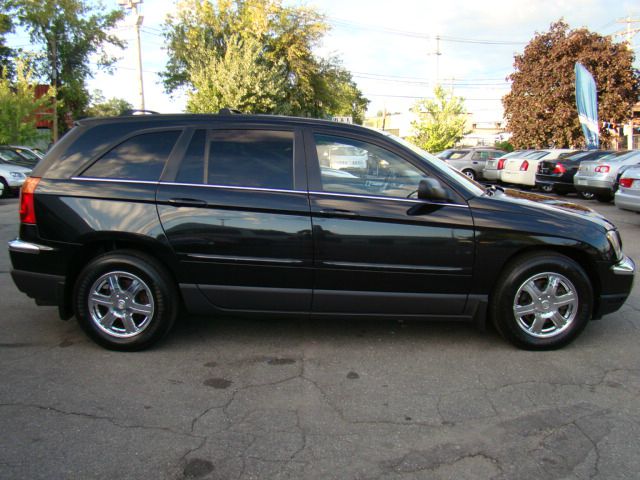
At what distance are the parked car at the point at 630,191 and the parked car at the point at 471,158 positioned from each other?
1346 centimetres

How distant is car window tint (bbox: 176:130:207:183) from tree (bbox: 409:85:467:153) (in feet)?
101

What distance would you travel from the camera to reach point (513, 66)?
98.0 feet

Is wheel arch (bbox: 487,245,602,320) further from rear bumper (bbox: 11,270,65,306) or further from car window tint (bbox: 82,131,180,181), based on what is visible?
rear bumper (bbox: 11,270,65,306)

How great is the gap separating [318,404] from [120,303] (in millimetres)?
1732

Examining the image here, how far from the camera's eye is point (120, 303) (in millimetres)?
3979

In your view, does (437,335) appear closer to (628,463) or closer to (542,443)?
(542,443)

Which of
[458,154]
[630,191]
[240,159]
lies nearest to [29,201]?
[240,159]

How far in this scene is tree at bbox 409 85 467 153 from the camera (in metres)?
33.5

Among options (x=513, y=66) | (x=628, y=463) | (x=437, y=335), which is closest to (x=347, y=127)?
(x=437, y=335)

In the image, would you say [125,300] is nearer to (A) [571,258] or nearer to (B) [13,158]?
(A) [571,258]

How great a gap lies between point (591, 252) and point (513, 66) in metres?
29.1

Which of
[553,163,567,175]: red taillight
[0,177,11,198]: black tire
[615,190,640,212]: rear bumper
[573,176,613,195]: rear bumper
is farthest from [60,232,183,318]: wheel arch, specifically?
[553,163,567,175]: red taillight

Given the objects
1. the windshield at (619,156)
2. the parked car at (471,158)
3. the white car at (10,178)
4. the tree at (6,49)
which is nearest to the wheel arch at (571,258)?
the windshield at (619,156)

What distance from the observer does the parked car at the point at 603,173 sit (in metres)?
13.0
